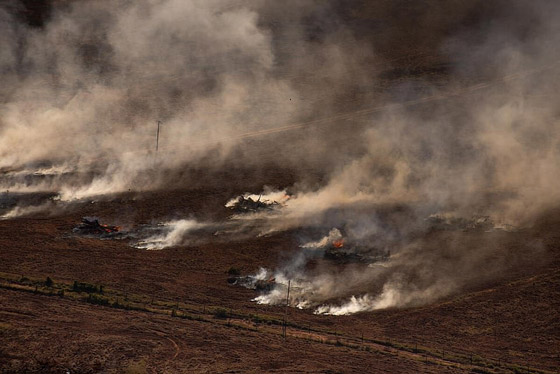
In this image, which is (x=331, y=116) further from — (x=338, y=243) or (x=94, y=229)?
(x=94, y=229)

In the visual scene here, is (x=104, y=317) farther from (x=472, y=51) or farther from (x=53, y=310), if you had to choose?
(x=472, y=51)

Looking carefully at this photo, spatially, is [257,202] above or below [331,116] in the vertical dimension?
below

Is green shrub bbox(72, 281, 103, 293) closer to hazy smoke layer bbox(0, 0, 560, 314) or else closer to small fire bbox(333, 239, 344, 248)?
hazy smoke layer bbox(0, 0, 560, 314)

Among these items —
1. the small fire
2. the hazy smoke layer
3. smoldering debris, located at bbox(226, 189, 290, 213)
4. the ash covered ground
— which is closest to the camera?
the ash covered ground

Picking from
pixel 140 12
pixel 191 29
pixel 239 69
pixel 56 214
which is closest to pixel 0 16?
pixel 140 12

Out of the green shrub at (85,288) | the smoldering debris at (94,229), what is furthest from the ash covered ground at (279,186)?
the smoldering debris at (94,229)

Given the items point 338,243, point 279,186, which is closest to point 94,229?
point 279,186

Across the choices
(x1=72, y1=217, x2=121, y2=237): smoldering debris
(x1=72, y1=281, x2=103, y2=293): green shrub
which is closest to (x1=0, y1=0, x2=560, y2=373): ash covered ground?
(x1=72, y1=281, x2=103, y2=293): green shrub
